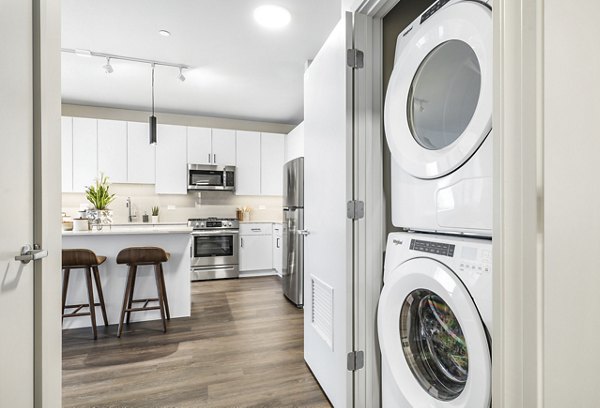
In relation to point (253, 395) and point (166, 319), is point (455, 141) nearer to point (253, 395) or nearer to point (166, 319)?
point (253, 395)

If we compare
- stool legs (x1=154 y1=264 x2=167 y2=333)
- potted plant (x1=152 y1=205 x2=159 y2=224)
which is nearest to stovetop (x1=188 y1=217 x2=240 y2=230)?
potted plant (x1=152 y1=205 x2=159 y2=224)

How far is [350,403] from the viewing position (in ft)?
5.04

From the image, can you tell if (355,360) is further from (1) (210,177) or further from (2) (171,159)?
(2) (171,159)

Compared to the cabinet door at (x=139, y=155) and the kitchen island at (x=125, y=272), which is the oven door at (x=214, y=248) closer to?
the cabinet door at (x=139, y=155)

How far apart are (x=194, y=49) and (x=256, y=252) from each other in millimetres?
2989

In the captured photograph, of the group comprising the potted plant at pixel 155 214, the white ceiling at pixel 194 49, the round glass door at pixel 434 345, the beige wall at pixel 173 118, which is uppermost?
the white ceiling at pixel 194 49

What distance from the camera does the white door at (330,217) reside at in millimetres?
1562

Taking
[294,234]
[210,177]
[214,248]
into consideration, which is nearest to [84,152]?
[210,177]

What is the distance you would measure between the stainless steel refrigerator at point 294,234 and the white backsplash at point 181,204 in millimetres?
1709

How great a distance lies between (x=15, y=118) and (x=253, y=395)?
1772mm

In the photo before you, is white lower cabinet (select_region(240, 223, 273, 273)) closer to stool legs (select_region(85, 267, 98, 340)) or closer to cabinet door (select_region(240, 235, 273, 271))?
cabinet door (select_region(240, 235, 273, 271))

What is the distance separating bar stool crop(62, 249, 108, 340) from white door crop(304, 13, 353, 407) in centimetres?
181

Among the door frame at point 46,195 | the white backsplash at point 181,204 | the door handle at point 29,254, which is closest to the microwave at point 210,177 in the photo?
the white backsplash at point 181,204

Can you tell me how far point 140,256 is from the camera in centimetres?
271
